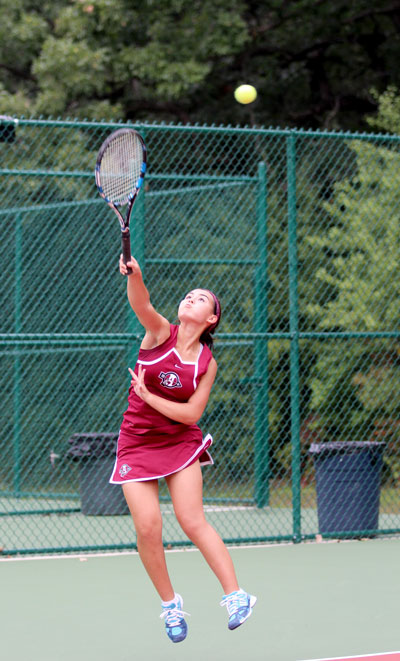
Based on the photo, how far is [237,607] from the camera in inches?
148

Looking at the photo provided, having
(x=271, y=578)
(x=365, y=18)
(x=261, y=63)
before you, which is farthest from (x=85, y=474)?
(x=365, y=18)

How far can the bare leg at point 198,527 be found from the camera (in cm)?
387

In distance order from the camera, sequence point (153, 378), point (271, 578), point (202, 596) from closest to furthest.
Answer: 1. point (153, 378)
2. point (202, 596)
3. point (271, 578)

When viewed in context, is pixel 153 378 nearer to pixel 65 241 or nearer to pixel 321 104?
pixel 65 241

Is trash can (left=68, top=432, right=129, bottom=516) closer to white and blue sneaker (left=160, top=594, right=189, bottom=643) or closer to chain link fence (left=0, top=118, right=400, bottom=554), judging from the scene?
chain link fence (left=0, top=118, right=400, bottom=554)

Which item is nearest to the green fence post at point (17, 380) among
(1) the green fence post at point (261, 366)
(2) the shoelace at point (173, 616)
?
(1) the green fence post at point (261, 366)

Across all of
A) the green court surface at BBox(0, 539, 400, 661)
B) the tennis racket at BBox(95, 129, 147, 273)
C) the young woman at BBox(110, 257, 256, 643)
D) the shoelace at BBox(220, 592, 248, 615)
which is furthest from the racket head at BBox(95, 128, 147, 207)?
the green court surface at BBox(0, 539, 400, 661)

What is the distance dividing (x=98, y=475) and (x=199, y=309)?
483 cm

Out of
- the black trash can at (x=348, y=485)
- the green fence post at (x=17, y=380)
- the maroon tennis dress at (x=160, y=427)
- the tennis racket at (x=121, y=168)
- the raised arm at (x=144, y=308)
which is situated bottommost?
the maroon tennis dress at (x=160, y=427)

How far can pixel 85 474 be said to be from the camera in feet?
28.5

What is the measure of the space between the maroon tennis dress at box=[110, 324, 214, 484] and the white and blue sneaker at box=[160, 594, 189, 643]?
0.53 meters

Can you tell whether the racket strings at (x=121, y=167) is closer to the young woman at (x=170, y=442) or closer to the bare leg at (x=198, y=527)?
the young woman at (x=170, y=442)

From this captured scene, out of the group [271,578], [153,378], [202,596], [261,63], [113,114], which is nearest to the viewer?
[153,378]

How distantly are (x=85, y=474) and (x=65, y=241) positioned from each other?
2982 millimetres
